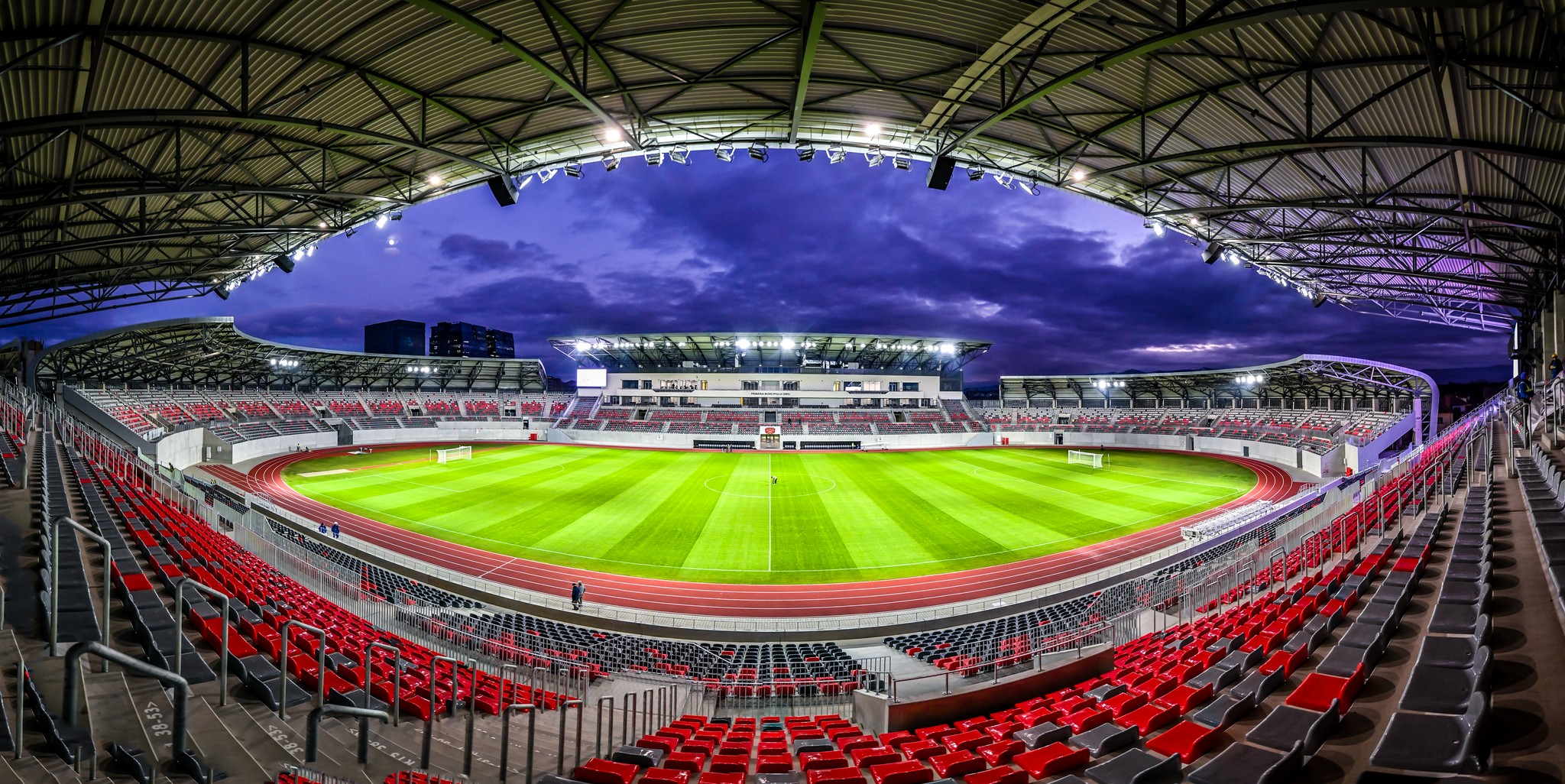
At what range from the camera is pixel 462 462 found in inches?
1677

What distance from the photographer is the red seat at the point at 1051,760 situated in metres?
5.60

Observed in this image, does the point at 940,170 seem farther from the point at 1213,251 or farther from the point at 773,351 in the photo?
the point at 773,351

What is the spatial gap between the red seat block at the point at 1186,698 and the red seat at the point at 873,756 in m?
3.31

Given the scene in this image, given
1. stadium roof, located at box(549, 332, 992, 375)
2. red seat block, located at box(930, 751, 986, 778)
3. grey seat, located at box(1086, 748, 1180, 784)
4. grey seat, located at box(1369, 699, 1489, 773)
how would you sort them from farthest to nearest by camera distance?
stadium roof, located at box(549, 332, 992, 375) → red seat block, located at box(930, 751, 986, 778) → grey seat, located at box(1086, 748, 1180, 784) → grey seat, located at box(1369, 699, 1489, 773)

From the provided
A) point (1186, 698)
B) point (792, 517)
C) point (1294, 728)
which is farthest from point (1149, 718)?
point (792, 517)

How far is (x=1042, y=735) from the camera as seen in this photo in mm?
6406

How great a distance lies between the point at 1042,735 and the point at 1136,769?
1494 millimetres

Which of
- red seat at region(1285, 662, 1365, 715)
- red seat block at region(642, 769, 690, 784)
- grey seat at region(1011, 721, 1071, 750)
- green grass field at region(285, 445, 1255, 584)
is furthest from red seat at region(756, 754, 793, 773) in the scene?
green grass field at region(285, 445, 1255, 584)

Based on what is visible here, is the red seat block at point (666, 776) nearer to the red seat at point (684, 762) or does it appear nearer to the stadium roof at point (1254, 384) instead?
the red seat at point (684, 762)

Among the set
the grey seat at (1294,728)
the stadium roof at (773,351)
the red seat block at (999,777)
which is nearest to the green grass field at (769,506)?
the red seat block at (999,777)

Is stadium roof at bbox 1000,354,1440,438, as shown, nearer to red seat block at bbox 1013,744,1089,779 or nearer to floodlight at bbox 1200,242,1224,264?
floodlight at bbox 1200,242,1224,264

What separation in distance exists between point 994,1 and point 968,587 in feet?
49.8

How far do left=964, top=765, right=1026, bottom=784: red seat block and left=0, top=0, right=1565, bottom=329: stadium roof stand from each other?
989 centimetres

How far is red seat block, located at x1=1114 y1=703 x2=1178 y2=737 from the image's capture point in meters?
6.30
